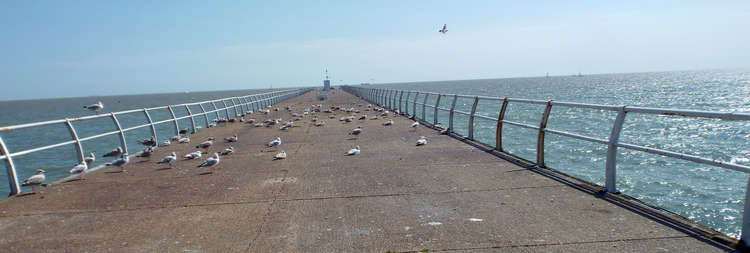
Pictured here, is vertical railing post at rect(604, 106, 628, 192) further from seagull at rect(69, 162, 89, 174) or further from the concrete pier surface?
seagull at rect(69, 162, 89, 174)

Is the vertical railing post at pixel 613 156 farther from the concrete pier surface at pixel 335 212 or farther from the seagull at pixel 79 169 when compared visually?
the seagull at pixel 79 169

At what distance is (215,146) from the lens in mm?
11703

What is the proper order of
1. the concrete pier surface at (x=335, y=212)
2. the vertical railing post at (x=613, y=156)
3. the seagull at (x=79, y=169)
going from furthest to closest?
the seagull at (x=79, y=169) → the vertical railing post at (x=613, y=156) → the concrete pier surface at (x=335, y=212)

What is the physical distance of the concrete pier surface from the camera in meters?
4.15

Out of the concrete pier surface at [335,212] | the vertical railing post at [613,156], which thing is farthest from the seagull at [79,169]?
the vertical railing post at [613,156]

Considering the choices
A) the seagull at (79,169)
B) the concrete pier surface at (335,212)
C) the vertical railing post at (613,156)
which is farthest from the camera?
the seagull at (79,169)

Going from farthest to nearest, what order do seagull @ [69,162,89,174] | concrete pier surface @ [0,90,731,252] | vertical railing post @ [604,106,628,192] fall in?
seagull @ [69,162,89,174] < vertical railing post @ [604,106,628,192] < concrete pier surface @ [0,90,731,252]

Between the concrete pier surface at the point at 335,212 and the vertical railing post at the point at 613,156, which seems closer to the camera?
the concrete pier surface at the point at 335,212

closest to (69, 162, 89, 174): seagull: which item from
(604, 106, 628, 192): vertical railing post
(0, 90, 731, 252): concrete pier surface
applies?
(0, 90, 731, 252): concrete pier surface

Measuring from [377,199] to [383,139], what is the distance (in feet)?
20.5

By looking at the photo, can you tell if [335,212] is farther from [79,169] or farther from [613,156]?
[79,169]

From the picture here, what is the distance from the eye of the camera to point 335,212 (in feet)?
16.9

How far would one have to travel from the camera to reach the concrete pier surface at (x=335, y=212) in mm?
4148

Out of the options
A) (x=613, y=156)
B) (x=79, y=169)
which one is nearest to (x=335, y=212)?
(x=613, y=156)
